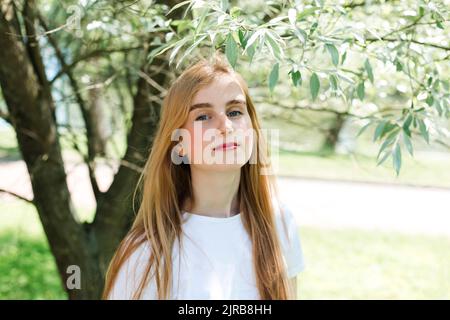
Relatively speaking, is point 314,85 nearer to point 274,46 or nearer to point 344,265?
point 274,46

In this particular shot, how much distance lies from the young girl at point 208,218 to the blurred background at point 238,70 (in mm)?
136

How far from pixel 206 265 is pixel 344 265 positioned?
14.9ft

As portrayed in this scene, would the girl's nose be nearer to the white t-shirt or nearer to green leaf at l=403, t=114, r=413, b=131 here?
the white t-shirt

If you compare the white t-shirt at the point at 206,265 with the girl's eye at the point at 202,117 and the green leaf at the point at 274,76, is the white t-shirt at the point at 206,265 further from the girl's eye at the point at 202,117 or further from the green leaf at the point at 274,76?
the green leaf at the point at 274,76

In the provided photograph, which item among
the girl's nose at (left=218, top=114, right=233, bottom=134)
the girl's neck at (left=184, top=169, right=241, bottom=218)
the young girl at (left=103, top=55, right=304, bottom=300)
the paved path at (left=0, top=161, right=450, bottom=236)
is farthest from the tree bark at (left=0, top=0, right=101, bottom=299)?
the paved path at (left=0, top=161, right=450, bottom=236)

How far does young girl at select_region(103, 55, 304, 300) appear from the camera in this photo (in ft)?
5.52

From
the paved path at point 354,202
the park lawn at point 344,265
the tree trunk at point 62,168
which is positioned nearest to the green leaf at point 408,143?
the tree trunk at point 62,168

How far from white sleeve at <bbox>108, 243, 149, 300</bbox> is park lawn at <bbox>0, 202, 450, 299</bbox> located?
3002 millimetres

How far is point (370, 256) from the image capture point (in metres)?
6.23

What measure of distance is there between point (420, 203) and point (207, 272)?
302 inches

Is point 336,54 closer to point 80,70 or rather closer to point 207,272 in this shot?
point 207,272

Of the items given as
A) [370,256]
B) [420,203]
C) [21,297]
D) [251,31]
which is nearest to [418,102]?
[251,31]

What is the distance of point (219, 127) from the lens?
171 centimetres

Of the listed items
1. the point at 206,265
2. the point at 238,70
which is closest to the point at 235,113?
the point at 206,265
